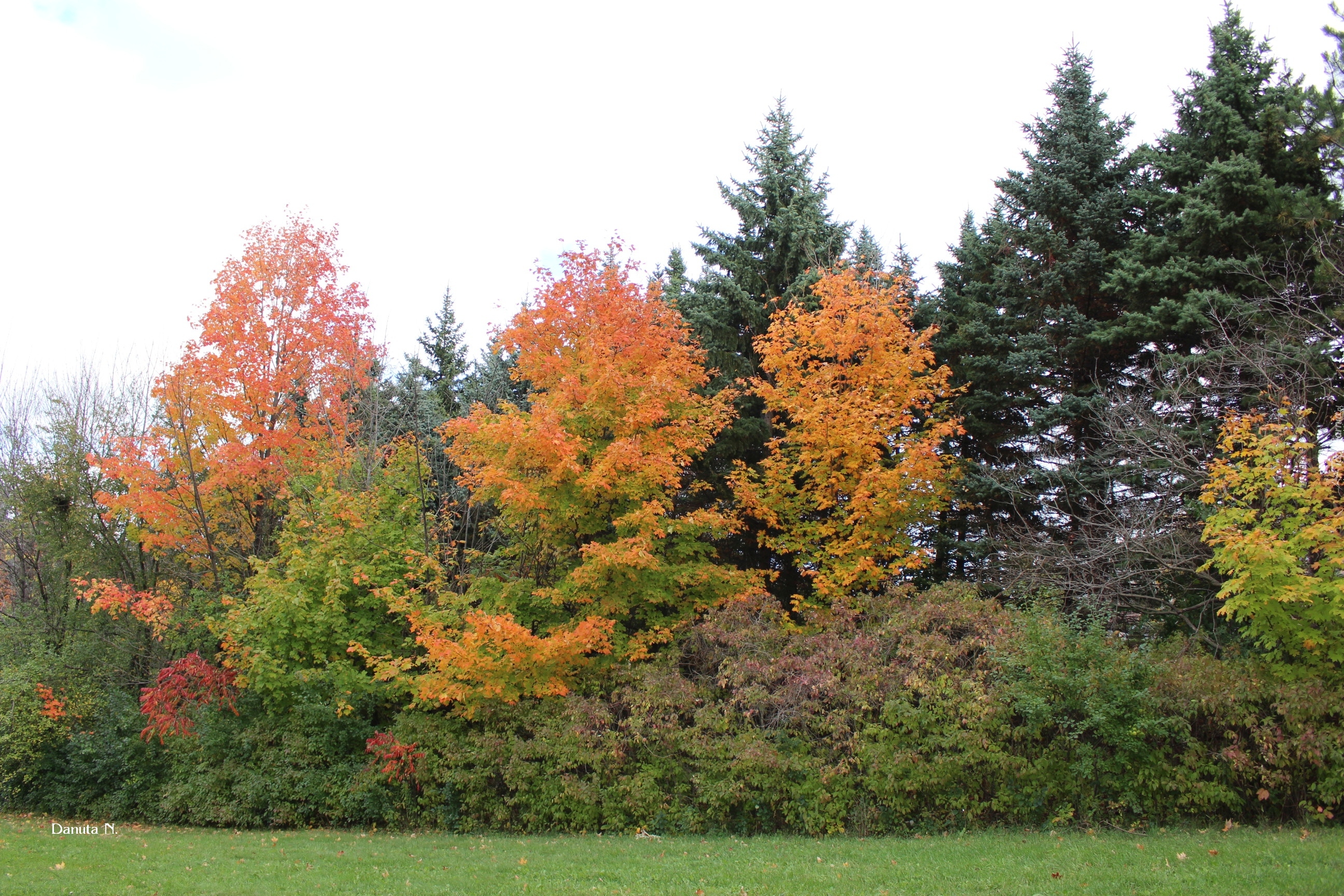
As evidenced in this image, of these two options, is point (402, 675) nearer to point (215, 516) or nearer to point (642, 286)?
point (215, 516)

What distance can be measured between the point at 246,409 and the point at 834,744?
41.3ft

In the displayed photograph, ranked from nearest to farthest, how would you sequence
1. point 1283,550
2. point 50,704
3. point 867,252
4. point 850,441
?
point 1283,550 < point 850,441 < point 50,704 < point 867,252

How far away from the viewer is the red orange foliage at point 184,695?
14.2m

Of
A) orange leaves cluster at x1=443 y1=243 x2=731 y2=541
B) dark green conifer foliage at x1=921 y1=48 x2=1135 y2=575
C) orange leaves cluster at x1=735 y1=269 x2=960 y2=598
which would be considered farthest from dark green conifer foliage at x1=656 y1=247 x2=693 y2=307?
dark green conifer foliage at x1=921 y1=48 x2=1135 y2=575

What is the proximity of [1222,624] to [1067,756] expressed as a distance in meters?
4.37

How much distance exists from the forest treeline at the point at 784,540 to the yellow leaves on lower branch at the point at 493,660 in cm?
8

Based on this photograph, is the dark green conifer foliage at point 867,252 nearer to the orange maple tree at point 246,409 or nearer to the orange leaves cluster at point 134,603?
the orange maple tree at point 246,409

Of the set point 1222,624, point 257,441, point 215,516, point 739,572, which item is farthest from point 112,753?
point 1222,624

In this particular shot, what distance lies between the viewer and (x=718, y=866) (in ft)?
29.1

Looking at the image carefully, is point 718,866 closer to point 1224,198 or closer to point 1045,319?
point 1045,319

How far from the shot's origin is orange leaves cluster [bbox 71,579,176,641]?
1491 cm

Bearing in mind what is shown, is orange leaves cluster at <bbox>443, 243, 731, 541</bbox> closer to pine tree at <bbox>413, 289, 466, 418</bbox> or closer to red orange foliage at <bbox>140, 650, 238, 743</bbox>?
red orange foliage at <bbox>140, 650, 238, 743</bbox>

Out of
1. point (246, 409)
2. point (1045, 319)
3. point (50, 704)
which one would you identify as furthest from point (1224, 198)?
point (50, 704)

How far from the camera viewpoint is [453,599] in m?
13.2
